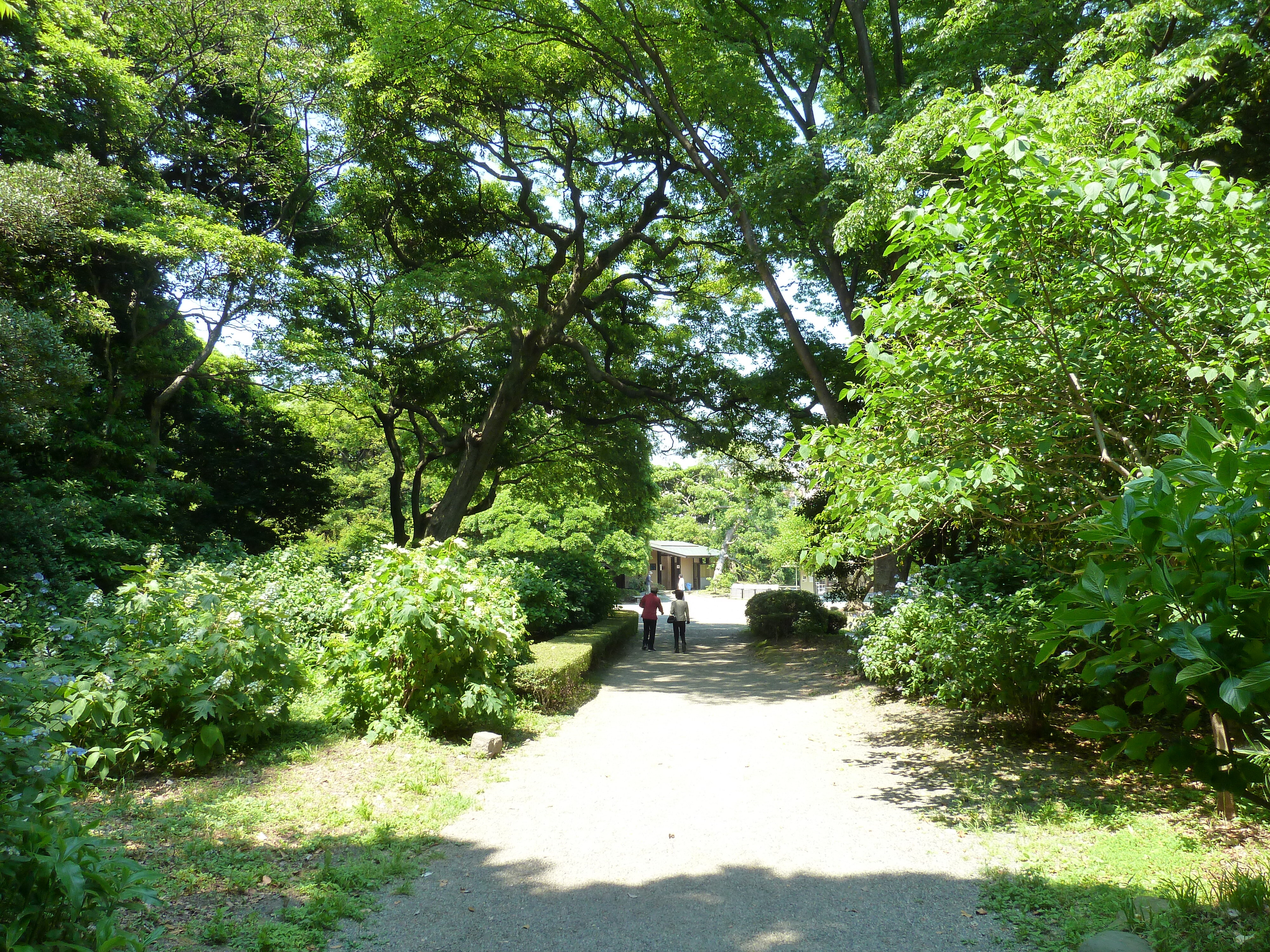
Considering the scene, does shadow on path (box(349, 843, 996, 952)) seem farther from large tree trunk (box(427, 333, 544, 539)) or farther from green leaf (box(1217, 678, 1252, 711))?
large tree trunk (box(427, 333, 544, 539))

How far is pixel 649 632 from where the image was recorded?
17422 mm

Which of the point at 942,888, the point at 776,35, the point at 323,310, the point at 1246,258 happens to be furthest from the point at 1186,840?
the point at 323,310

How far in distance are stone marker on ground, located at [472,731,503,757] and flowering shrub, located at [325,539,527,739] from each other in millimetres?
215

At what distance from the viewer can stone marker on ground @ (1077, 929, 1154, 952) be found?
3.05 metres

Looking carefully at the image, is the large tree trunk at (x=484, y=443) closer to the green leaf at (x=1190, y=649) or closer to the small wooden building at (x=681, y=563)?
the green leaf at (x=1190, y=649)

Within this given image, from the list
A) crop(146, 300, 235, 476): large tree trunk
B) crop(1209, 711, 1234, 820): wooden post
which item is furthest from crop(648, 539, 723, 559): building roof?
crop(1209, 711, 1234, 820): wooden post

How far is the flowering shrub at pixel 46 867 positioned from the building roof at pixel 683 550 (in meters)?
37.3

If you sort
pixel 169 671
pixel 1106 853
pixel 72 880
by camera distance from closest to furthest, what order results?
pixel 72 880
pixel 1106 853
pixel 169 671

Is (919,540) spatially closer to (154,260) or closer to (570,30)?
(570,30)

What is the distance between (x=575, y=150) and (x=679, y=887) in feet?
49.0

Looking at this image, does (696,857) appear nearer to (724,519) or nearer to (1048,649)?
(1048,649)

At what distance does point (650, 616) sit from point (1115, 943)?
567 inches

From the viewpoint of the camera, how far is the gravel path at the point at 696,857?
143 inches

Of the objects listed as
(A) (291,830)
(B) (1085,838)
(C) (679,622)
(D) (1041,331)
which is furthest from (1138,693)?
(C) (679,622)
